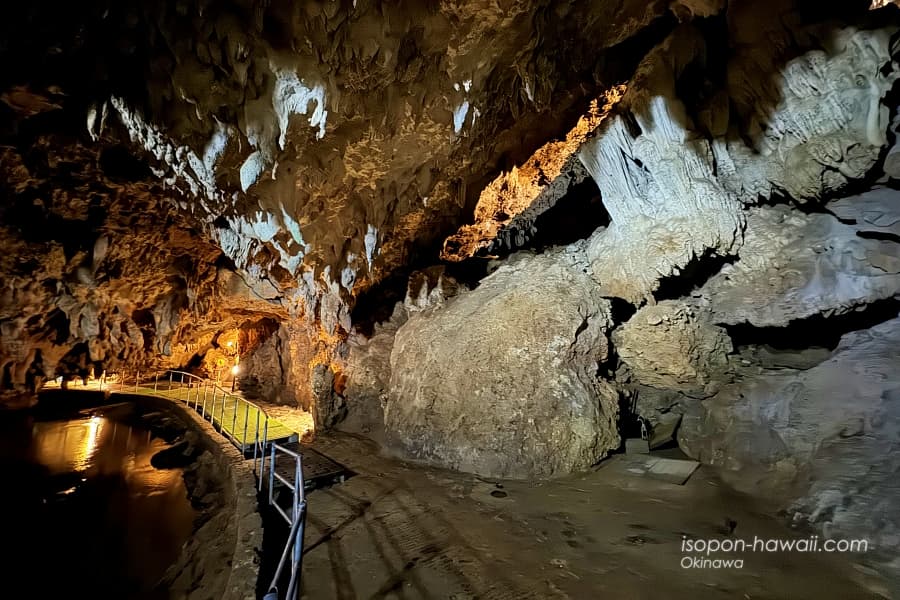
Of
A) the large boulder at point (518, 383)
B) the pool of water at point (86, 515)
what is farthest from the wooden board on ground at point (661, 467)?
the pool of water at point (86, 515)

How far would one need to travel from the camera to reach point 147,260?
43.1 feet

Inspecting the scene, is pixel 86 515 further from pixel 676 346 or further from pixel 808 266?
pixel 808 266

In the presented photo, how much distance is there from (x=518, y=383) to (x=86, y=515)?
8548 millimetres

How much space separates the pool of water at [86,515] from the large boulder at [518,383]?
4.25m

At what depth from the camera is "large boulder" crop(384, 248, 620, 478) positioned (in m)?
6.54

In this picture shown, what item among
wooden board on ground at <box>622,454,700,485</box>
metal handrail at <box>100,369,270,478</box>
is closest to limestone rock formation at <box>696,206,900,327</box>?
wooden board on ground at <box>622,454,700,485</box>

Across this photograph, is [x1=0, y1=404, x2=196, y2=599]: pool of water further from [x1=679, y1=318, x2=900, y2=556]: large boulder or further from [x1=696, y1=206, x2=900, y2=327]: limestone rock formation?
[x1=696, y1=206, x2=900, y2=327]: limestone rock formation

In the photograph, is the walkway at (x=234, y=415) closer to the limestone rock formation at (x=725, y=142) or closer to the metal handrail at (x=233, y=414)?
the metal handrail at (x=233, y=414)

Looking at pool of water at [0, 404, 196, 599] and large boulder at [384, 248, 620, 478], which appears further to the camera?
large boulder at [384, 248, 620, 478]

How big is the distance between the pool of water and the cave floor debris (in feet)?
10.7

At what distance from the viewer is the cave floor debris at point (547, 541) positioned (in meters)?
3.60

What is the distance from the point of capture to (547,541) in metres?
4.46

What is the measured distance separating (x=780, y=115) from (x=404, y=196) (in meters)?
5.48

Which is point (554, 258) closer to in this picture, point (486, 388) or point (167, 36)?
point (486, 388)
